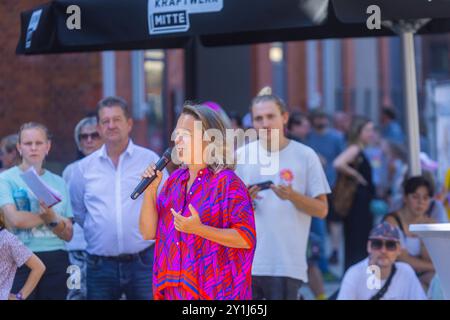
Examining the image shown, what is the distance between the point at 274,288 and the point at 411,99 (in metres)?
1.90

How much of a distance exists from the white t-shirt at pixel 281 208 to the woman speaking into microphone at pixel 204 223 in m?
1.85

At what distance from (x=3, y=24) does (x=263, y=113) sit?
4.50 m

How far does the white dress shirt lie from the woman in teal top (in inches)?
6.4

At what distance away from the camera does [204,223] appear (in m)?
5.21

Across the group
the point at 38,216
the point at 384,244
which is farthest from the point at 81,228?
the point at 384,244

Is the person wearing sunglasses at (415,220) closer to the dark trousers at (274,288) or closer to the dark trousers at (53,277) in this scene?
the dark trousers at (274,288)

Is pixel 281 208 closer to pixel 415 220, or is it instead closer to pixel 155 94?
pixel 415 220

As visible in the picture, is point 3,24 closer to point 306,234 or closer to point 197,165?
point 306,234

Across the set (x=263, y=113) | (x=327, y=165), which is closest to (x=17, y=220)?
(x=263, y=113)

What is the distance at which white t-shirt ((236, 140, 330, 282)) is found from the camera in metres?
7.18

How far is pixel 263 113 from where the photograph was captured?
23.7ft

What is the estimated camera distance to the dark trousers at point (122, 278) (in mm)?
7188

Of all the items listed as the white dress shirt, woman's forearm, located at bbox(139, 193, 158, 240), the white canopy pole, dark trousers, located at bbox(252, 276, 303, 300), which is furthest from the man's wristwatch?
the white canopy pole

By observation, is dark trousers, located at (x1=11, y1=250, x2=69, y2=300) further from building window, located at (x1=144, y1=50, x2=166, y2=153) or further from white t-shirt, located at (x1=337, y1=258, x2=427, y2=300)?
building window, located at (x1=144, y1=50, x2=166, y2=153)
